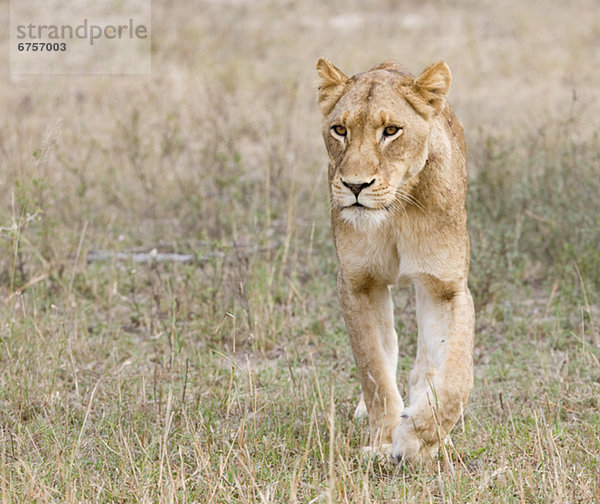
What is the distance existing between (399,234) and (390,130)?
440 millimetres

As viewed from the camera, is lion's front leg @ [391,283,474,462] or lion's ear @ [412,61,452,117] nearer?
lion's front leg @ [391,283,474,462]

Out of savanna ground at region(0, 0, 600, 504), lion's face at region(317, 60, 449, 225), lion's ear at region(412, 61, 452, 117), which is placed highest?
lion's ear at region(412, 61, 452, 117)

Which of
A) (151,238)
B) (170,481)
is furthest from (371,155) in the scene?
(151,238)

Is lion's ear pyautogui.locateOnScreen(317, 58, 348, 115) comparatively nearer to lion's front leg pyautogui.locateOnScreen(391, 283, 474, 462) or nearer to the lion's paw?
lion's front leg pyautogui.locateOnScreen(391, 283, 474, 462)

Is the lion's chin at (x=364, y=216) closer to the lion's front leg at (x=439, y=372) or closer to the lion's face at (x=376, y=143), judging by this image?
the lion's face at (x=376, y=143)

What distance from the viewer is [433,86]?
3.70 metres

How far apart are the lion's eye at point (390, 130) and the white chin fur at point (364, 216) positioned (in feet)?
0.93

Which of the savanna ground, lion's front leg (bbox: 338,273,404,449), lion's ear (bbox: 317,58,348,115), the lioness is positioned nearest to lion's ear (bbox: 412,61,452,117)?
the lioness

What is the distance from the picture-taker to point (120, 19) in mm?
14258

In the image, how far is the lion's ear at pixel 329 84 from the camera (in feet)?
12.6

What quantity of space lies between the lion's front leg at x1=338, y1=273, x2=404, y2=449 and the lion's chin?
409 millimetres

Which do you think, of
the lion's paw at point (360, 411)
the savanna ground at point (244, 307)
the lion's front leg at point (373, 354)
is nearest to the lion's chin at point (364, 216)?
the lion's front leg at point (373, 354)

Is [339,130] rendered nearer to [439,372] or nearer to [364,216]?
[364,216]

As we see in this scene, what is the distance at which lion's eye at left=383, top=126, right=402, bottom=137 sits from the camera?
357 centimetres
